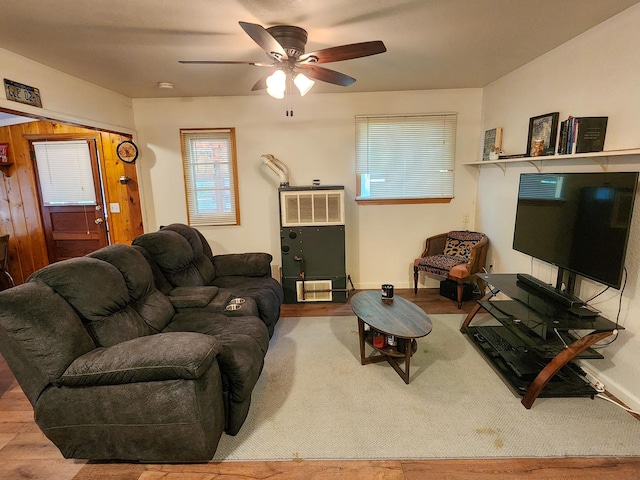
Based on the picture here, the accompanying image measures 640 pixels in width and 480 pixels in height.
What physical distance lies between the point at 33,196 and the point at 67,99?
2063 mm

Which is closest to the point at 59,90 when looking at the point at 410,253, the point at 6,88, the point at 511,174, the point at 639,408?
the point at 6,88

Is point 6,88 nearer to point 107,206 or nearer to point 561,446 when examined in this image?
point 107,206

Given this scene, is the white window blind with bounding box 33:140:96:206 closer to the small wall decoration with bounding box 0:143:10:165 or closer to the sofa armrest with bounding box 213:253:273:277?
the small wall decoration with bounding box 0:143:10:165

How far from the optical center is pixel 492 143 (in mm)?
3684

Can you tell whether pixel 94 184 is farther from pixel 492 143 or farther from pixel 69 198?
pixel 492 143

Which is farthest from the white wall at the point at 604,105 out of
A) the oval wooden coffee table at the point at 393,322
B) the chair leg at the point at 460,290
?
the oval wooden coffee table at the point at 393,322

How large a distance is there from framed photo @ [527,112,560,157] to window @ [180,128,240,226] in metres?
3.21

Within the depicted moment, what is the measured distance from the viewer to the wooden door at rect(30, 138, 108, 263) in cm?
434

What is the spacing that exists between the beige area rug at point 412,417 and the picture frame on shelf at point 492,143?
217 cm

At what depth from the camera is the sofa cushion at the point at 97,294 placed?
1.78 meters

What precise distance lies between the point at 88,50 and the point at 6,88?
0.66 metres

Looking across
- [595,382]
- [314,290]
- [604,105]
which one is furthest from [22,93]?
[595,382]

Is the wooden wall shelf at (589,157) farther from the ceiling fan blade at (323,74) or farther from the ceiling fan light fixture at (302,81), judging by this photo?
the ceiling fan light fixture at (302,81)

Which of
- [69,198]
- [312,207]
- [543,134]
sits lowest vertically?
[312,207]
